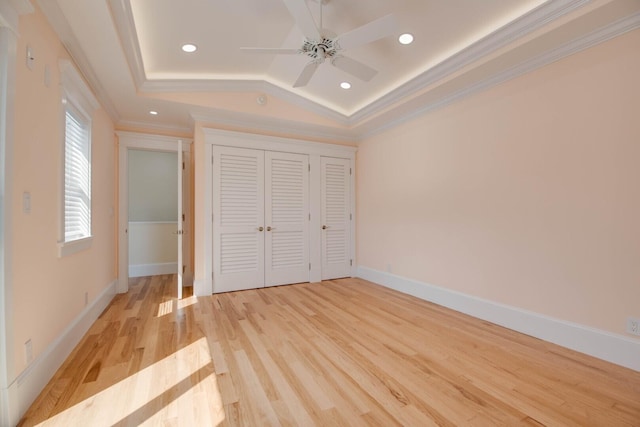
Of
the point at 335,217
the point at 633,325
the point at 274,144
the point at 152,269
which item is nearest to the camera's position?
the point at 633,325

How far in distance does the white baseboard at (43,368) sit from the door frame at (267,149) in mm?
1339

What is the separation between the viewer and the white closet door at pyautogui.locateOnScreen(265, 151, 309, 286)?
14.4 feet

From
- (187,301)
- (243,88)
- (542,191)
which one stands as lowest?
(187,301)

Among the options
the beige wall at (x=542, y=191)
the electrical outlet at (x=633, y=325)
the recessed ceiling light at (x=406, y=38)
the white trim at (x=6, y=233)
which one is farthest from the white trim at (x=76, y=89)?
the electrical outlet at (x=633, y=325)

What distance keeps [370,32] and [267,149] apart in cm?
250

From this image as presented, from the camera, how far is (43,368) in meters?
1.85

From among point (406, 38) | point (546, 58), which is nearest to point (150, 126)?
point (406, 38)

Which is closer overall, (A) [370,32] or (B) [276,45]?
(A) [370,32]

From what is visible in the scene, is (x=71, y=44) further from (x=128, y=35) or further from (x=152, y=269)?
(x=152, y=269)

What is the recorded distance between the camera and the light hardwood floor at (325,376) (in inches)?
63.1

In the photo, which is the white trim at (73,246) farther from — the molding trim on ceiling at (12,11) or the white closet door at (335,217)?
the white closet door at (335,217)

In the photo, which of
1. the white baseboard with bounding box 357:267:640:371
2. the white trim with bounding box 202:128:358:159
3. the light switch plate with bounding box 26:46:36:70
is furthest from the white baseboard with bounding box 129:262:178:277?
the white baseboard with bounding box 357:267:640:371

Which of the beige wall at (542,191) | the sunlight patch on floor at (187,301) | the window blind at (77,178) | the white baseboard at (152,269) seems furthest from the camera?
the white baseboard at (152,269)

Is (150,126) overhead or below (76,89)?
overhead
